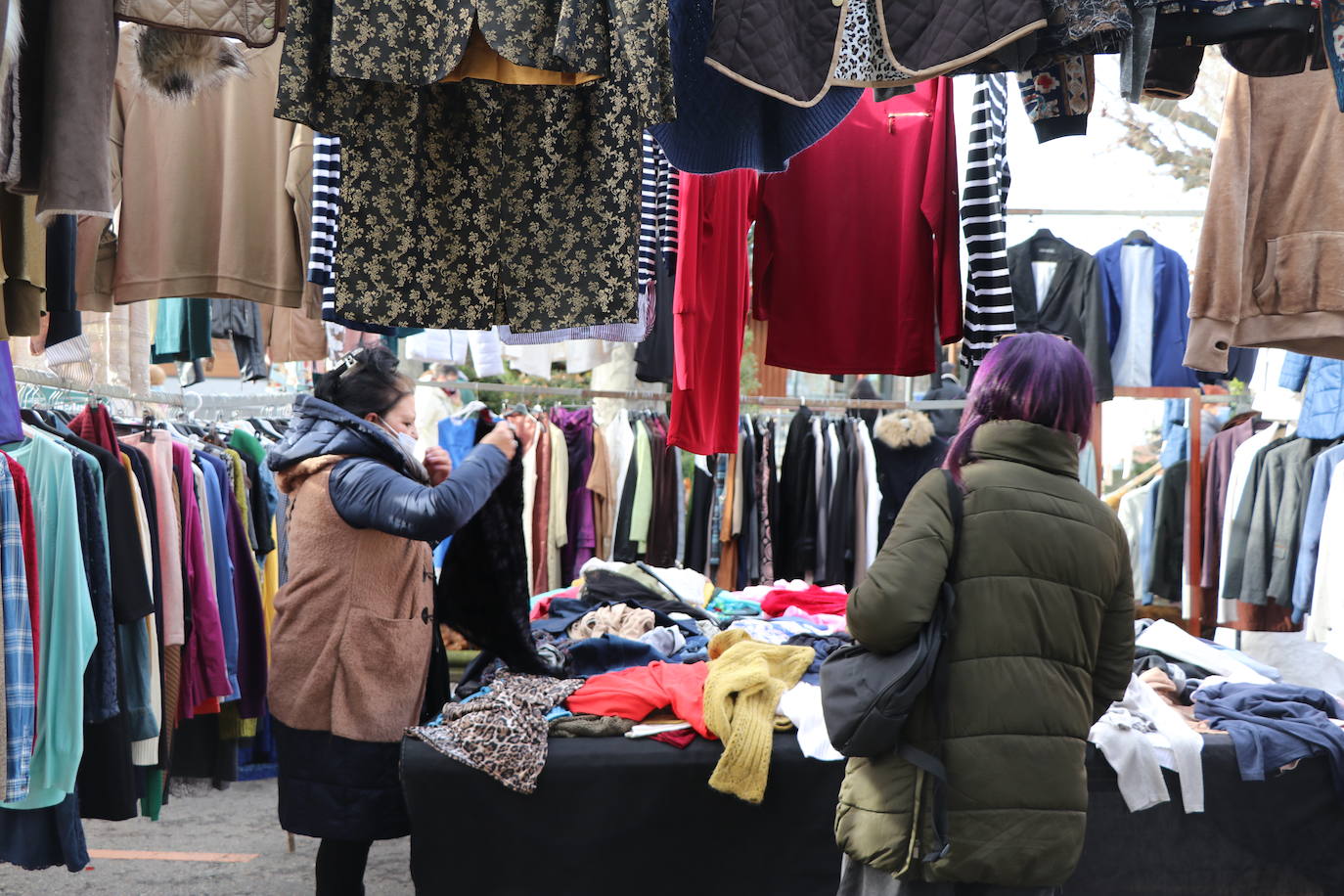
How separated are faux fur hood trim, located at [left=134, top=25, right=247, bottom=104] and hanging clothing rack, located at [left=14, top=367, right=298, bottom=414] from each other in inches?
61.5

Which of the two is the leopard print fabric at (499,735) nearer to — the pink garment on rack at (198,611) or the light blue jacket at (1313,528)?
the pink garment on rack at (198,611)

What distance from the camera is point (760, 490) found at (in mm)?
7383

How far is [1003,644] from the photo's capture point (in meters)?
2.61

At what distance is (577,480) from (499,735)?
4.09 m

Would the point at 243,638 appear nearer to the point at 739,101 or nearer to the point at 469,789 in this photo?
the point at 469,789

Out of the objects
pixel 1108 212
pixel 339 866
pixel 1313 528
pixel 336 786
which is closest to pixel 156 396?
pixel 336 786

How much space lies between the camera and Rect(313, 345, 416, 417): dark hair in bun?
148 inches

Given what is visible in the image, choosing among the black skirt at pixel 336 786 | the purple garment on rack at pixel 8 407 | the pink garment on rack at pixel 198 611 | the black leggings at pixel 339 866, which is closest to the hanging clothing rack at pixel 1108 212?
the pink garment on rack at pixel 198 611

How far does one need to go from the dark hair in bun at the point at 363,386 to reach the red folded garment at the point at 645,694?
1178 mm

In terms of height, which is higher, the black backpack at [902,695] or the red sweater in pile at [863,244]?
the red sweater in pile at [863,244]

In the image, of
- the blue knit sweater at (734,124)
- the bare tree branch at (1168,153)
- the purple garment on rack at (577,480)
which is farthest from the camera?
the bare tree branch at (1168,153)

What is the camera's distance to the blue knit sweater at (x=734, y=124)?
118 inches

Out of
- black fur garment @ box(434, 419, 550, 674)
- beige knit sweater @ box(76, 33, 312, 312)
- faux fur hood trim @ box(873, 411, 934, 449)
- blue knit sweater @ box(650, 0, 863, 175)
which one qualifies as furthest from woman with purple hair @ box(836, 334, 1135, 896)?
faux fur hood trim @ box(873, 411, 934, 449)

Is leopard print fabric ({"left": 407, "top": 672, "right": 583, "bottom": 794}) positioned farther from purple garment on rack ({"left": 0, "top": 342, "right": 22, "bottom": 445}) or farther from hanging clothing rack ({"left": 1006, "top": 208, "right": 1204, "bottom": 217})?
hanging clothing rack ({"left": 1006, "top": 208, "right": 1204, "bottom": 217})
